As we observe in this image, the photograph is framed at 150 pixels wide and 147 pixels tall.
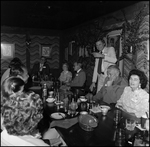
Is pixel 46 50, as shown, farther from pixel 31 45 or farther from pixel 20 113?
pixel 20 113

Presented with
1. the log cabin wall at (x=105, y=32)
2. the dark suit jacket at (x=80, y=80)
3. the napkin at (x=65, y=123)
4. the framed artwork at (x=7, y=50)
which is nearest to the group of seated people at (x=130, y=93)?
the napkin at (x=65, y=123)

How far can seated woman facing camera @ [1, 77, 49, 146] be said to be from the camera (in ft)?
3.90

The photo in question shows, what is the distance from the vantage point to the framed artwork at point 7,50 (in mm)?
7262

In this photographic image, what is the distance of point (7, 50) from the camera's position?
732cm

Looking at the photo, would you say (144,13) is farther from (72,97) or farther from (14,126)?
(14,126)

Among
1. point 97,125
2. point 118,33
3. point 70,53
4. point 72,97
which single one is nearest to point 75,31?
point 70,53

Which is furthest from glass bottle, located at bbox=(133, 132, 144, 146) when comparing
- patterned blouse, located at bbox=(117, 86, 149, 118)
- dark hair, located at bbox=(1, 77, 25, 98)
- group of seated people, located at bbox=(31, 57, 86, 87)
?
group of seated people, located at bbox=(31, 57, 86, 87)

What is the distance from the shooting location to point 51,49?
797 centimetres

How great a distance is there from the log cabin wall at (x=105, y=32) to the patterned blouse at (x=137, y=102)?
115cm

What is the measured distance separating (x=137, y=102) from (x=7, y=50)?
652 cm

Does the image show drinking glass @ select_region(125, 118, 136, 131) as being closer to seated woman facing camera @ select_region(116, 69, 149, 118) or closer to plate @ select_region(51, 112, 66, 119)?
seated woman facing camera @ select_region(116, 69, 149, 118)

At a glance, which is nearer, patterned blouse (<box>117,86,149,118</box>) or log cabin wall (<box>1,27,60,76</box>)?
patterned blouse (<box>117,86,149,118</box>)

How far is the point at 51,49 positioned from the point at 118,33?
14.6 feet

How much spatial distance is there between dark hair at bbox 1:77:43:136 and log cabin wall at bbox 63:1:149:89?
2.67 m
